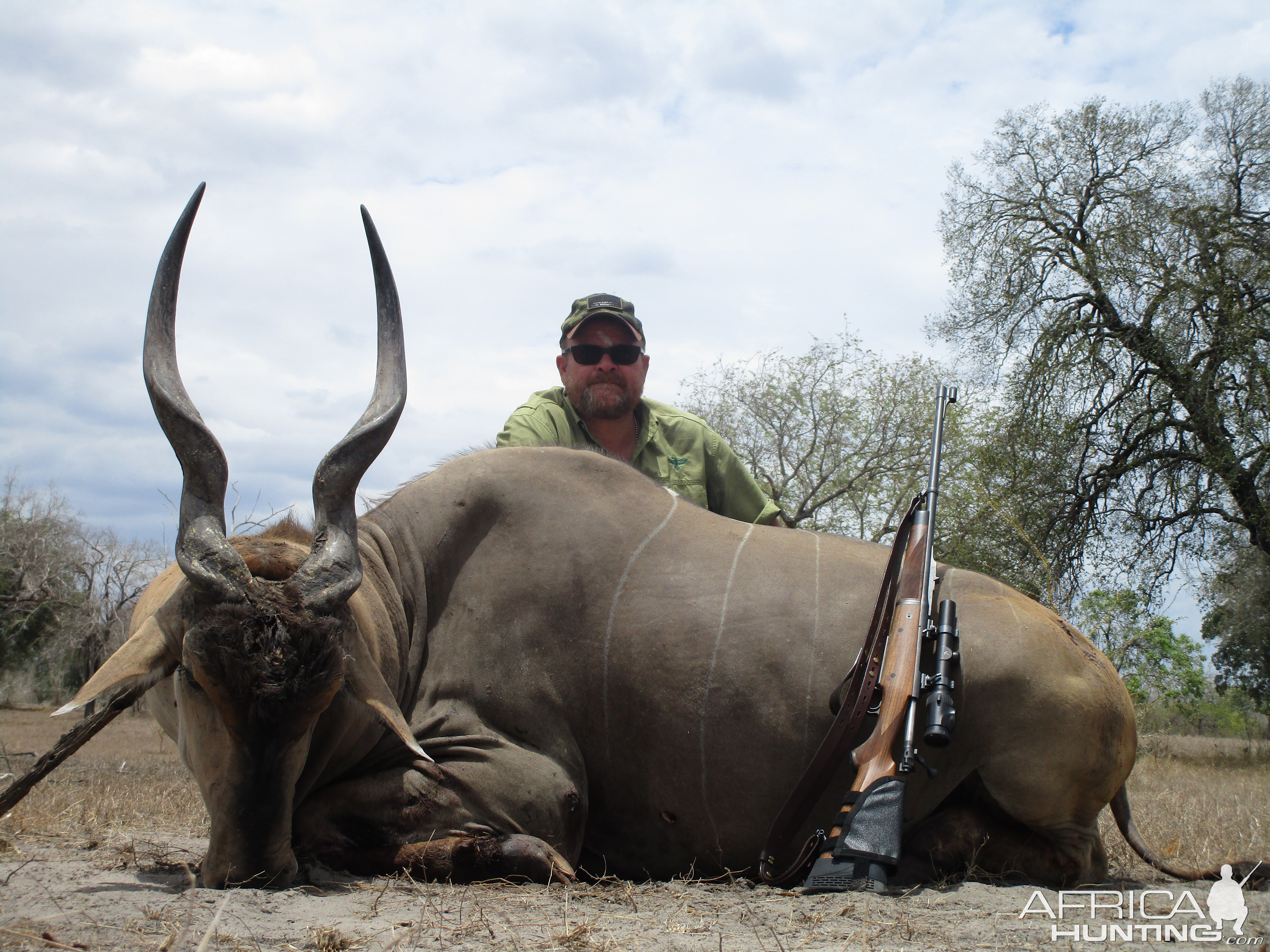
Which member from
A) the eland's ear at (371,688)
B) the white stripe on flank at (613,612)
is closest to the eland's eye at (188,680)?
the eland's ear at (371,688)

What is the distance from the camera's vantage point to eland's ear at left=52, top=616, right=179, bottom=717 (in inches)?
108

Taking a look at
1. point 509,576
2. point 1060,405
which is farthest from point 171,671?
point 1060,405

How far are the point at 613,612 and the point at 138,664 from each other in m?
1.54

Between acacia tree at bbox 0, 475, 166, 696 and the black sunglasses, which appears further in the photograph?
acacia tree at bbox 0, 475, 166, 696

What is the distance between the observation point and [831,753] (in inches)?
135

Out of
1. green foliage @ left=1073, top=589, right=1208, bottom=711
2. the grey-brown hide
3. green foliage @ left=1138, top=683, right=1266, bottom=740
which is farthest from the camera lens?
green foliage @ left=1138, top=683, right=1266, bottom=740

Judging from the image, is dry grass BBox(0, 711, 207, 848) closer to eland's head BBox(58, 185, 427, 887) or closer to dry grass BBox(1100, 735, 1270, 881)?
eland's head BBox(58, 185, 427, 887)

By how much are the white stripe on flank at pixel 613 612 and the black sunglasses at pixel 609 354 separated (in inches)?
75.0

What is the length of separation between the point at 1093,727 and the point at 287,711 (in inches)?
101

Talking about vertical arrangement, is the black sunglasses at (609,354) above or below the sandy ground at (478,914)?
above

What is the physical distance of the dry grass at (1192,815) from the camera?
4.28 metres

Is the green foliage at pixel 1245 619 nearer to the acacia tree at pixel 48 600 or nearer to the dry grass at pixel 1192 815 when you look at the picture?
the dry grass at pixel 1192 815

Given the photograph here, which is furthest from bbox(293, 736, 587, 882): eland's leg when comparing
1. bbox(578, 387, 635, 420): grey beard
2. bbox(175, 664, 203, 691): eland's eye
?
bbox(578, 387, 635, 420): grey beard

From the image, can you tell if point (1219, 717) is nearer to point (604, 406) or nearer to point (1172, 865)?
point (604, 406)
